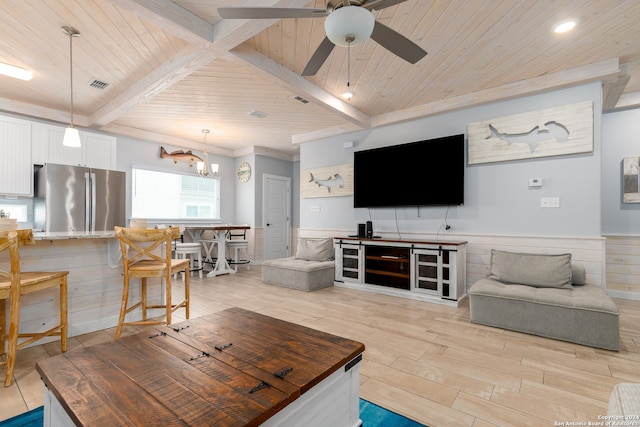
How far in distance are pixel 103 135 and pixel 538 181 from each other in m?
6.30

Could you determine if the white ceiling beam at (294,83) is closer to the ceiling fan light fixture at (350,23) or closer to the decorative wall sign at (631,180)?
the ceiling fan light fixture at (350,23)

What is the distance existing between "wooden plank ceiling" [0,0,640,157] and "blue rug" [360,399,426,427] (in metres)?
2.61

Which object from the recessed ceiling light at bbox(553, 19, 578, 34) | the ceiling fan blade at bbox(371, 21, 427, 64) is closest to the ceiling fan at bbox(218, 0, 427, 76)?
the ceiling fan blade at bbox(371, 21, 427, 64)

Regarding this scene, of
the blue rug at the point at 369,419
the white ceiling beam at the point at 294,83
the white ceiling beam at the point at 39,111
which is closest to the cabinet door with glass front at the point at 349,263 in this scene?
the white ceiling beam at the point at 294,83

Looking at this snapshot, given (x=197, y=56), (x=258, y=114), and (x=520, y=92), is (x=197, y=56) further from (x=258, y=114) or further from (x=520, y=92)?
(x=520, y=92)

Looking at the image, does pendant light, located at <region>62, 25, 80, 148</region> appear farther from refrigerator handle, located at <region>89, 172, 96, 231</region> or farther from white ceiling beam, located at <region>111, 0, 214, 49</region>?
refrigerator handle, located at <region>89, 172, 96, 231</region>

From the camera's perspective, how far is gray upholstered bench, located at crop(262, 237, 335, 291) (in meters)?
4.37

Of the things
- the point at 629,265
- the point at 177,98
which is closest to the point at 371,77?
the point at 177,98

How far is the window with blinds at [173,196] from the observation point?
18.8ft

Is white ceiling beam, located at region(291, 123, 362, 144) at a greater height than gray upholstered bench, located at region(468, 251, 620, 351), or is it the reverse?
white ceiling beam, located at region(291, 123, 362, 144)

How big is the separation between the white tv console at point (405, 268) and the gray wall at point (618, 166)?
2.12 meters

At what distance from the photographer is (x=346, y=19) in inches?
61.8

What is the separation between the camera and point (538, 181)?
11.5 ft

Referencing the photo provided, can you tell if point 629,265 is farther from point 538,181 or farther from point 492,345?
point 492,345
